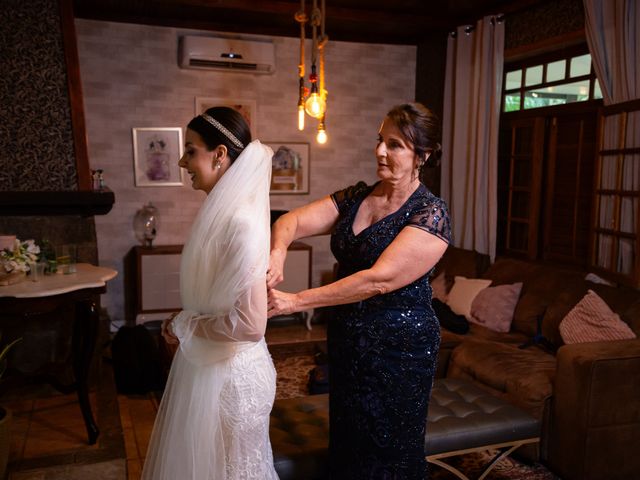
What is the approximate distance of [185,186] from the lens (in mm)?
5398

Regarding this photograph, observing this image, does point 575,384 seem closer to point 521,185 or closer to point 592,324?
point 592,324

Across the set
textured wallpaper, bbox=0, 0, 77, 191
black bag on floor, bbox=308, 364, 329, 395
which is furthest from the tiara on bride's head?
textured wallpaper, bbox=0, 0, 77, 191

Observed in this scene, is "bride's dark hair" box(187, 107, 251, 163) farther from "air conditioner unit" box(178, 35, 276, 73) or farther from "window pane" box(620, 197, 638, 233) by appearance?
"air conditioner unit" box(178, 35, 276, 73)

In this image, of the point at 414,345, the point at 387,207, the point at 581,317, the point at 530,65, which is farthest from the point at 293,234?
the point at 530,65

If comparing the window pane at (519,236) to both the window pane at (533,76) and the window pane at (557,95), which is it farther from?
the window pane at (533,76)

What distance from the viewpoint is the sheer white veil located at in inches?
57.3

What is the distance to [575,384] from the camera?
8.95 ft

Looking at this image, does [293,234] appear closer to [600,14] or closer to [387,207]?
[387,207]

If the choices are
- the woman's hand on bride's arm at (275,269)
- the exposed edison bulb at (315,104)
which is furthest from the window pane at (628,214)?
the woman's hand on bride's arm at (275,269)

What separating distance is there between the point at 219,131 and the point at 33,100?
113 inches

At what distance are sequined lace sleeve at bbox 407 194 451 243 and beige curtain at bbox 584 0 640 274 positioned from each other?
2316 millimetres

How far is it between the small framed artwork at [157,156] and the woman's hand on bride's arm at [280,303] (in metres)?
3.96

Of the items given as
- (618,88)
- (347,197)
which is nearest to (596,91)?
(618,88)

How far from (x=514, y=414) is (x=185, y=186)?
3762 millimetres
